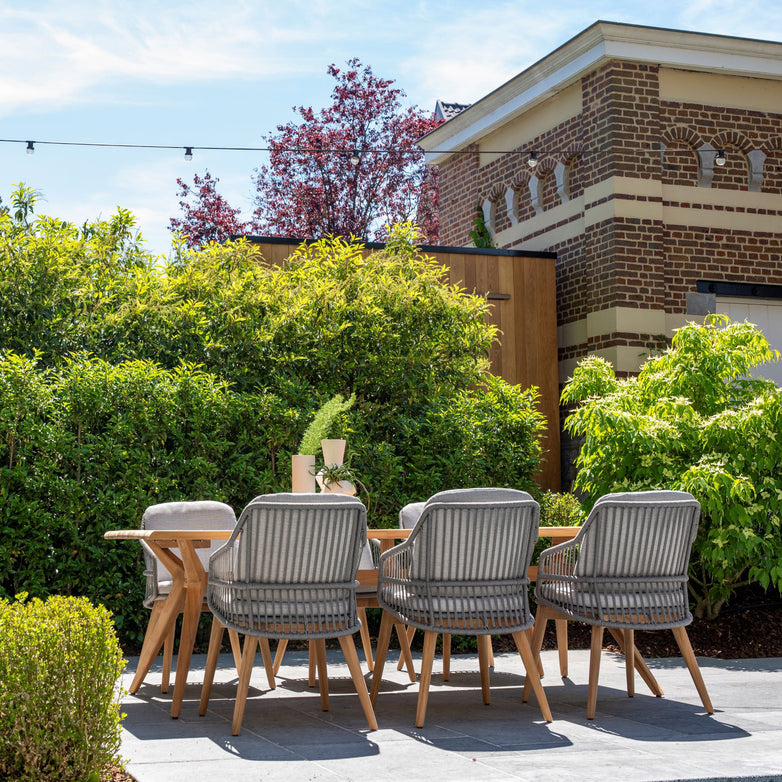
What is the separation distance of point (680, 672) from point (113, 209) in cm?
546

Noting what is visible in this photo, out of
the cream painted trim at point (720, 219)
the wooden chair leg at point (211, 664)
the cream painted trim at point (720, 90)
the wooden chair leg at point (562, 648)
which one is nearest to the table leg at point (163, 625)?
the wooden chair leg at point (211, 664)

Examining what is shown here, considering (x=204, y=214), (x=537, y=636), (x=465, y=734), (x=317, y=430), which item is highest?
(x=204, y=214)

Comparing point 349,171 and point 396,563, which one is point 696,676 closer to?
point 396,563

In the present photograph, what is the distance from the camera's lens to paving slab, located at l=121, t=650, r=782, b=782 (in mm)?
3883

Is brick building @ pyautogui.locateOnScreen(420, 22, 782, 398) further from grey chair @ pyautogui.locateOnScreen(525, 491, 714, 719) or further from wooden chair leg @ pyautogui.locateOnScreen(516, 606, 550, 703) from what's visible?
grey chair @ pyautogui.locateOnScreen(525, 491, 714, 719)

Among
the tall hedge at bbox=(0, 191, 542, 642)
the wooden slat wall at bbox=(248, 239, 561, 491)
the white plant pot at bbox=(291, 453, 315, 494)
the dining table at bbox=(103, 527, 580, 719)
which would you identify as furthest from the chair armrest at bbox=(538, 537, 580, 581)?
the wooden slat wall at bbox=(248, 239, 561, 491)

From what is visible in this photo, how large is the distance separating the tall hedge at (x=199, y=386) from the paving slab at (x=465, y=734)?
4.19ft

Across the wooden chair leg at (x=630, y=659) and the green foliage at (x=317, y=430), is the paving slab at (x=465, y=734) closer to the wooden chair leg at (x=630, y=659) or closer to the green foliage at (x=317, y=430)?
the wooden chair leg at (x=630, y=659)

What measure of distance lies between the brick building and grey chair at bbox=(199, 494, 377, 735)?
6502 mm

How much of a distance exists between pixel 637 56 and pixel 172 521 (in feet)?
24.0

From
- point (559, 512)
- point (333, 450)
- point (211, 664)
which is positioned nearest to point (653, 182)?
point (559, 512)

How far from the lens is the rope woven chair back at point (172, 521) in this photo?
227 inches

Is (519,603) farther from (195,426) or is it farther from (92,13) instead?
(92,13)

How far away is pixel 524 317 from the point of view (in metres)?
11.0
